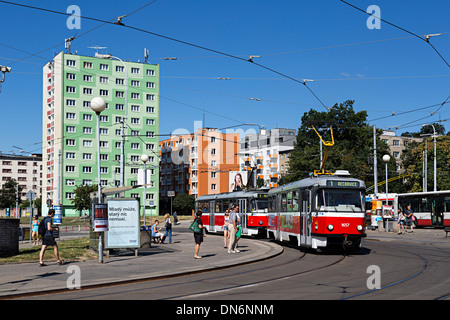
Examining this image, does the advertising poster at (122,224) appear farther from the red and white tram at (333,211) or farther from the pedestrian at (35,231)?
the pedestrian at (35,231)

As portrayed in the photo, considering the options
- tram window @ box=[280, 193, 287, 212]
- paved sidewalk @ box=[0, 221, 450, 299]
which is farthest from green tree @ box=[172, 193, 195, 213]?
paved sidewalk @ box=[0, 221, 450, 299]

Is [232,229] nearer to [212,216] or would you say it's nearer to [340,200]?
[340,200]

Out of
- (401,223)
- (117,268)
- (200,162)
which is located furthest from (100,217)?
(200,162)

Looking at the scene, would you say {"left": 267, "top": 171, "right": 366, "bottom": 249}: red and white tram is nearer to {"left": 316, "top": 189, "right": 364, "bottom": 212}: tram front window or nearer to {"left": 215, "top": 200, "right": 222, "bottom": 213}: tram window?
{"left": 316, "top": 189, "right": 364, "bottom": 212}: tram front window

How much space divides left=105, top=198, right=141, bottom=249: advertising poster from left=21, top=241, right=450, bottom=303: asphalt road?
4775 millimetres

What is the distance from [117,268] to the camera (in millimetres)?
15867

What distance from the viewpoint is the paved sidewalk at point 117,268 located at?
40.8ft

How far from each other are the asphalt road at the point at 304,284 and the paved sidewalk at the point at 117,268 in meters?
0.66

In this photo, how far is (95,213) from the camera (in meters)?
17.4

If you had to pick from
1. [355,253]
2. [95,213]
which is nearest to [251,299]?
[95,213]

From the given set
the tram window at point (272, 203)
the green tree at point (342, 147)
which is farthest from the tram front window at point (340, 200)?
the green tree at point (342, 147)

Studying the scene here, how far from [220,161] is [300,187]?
89.9 metres

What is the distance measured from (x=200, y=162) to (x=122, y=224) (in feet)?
299

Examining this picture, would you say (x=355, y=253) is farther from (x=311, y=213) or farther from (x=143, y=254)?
(x=143, y=254)
